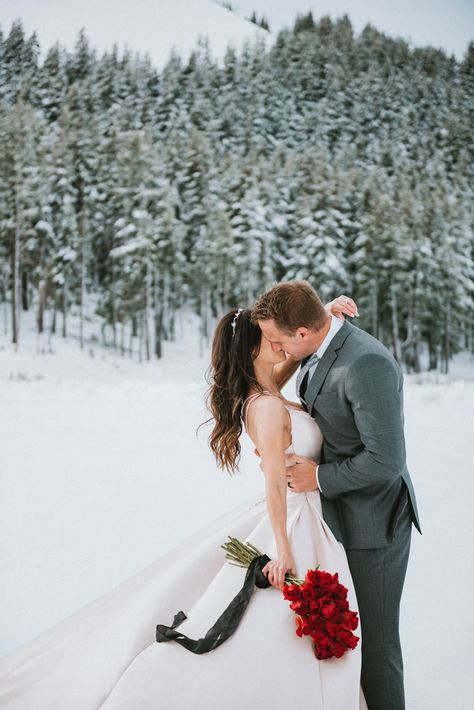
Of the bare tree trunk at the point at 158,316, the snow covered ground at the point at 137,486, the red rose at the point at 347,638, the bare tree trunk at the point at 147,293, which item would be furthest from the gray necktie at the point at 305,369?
the bare tree trunk at the point at 147,293

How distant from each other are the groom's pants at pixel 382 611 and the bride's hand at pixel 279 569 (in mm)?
189

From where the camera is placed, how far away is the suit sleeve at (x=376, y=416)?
4.99 ft

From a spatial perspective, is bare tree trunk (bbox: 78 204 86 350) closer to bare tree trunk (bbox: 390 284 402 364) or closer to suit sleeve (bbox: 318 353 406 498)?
bare tree trunk (bbox: 390 284 402 364)

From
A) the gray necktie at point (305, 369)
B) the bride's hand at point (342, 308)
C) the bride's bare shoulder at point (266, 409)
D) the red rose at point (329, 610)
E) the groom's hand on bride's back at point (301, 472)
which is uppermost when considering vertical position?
the bride's hand at point (342, 308)

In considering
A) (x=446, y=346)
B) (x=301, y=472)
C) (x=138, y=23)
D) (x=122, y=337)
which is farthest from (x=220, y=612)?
(x=138, y=23)

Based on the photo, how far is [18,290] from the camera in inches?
218

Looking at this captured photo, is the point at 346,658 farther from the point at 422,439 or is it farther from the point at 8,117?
the point at 8,117

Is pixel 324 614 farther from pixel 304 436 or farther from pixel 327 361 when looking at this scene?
pixel 327 361

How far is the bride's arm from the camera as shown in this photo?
5.17 ft

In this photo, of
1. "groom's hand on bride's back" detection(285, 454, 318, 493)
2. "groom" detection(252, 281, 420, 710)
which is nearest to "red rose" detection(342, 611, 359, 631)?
"groom" detection(252, 281, 420, 710)

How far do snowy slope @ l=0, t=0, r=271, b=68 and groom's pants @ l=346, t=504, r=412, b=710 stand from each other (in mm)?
5513

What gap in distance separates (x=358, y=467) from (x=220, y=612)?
0.47 m

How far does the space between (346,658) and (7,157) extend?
5.28 metres

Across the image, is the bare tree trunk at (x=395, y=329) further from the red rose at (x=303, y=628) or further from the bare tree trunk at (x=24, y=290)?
the red rose at (x=303, y=628)
